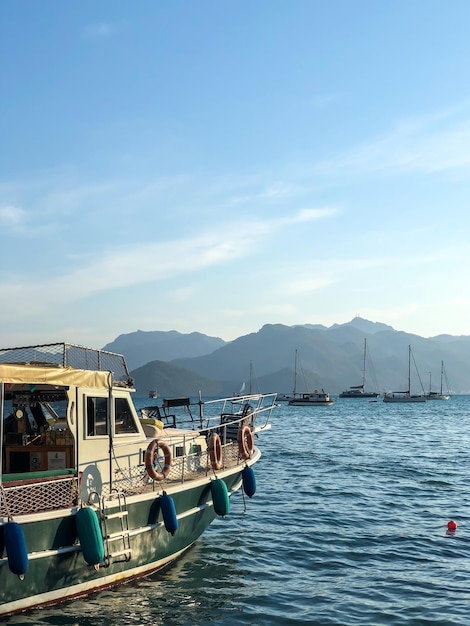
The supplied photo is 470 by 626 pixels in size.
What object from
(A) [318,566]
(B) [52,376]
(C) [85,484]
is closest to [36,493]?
(C) [85,484]

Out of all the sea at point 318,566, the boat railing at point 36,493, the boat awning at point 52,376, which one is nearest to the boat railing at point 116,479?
the boat railing at point 36,493

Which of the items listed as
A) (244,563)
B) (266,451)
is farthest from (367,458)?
(244,563)

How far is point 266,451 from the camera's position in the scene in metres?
38.0

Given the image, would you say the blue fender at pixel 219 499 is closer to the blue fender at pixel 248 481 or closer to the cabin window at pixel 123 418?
the blue fender at pixel 248 481

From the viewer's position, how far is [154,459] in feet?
42.4

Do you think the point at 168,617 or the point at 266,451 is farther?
the point at 266,451

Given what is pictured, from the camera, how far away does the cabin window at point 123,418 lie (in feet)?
44.0

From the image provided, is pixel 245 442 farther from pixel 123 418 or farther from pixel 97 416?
pixel 97 416

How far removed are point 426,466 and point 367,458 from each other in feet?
12.4

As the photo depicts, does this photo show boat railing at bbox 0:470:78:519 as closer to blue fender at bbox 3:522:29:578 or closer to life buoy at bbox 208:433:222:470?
blue fender at bbox 3:522:29:578

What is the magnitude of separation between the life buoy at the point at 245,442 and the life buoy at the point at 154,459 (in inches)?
125

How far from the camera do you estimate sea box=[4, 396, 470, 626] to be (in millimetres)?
11727

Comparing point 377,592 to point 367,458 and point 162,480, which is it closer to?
point 162,480

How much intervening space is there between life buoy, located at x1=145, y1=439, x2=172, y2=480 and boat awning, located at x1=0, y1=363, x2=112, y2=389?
1482 millimetres
